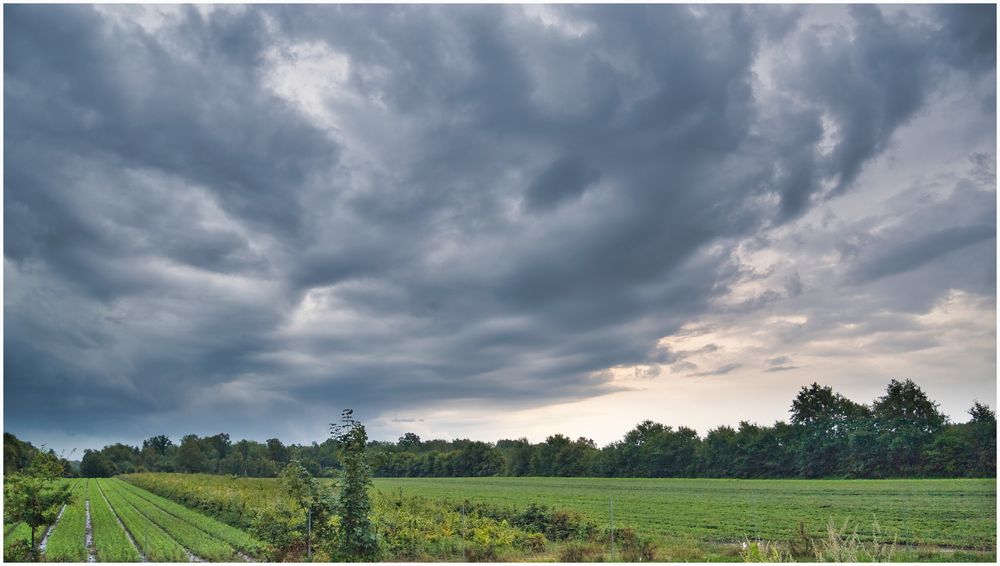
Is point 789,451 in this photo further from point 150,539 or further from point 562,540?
point 150,539

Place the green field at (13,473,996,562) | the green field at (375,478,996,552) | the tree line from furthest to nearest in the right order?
the tree line
the green field at (375,478,996,552)
the green field at (13,473,996,562)

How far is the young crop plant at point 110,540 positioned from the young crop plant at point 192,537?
6.53 feet

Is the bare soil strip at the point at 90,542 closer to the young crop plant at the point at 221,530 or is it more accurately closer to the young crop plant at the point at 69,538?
the young crop plant at the point at 69,538

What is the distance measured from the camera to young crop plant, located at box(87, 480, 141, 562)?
24.7 metres

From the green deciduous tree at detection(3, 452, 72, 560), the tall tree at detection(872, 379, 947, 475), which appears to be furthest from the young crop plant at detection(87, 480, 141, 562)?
the tall tree at detection(872, 379, 947, 475)

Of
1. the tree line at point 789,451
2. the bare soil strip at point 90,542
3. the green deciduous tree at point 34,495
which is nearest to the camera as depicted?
the green deciduous tree at point 34,495

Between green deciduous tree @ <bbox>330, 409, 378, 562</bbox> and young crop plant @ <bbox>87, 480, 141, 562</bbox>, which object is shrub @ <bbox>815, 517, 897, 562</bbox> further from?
young crop plant @ <bbox>87, 480, 141, 562</bbox>

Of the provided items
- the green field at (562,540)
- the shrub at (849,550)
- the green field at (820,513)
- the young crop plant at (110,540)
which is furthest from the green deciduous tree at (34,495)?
the green field at (820,513)

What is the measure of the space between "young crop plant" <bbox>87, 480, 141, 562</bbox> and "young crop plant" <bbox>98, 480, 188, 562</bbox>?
443mm

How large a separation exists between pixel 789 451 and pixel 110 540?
78.9m

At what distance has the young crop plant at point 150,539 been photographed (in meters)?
24.3

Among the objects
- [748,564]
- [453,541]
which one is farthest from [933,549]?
[453,541]

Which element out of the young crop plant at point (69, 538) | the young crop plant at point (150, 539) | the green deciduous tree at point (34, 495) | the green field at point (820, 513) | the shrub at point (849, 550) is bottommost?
the green field at point (820, 513)

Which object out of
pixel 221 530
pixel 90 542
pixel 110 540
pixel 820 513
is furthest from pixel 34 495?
pixel 820 513
